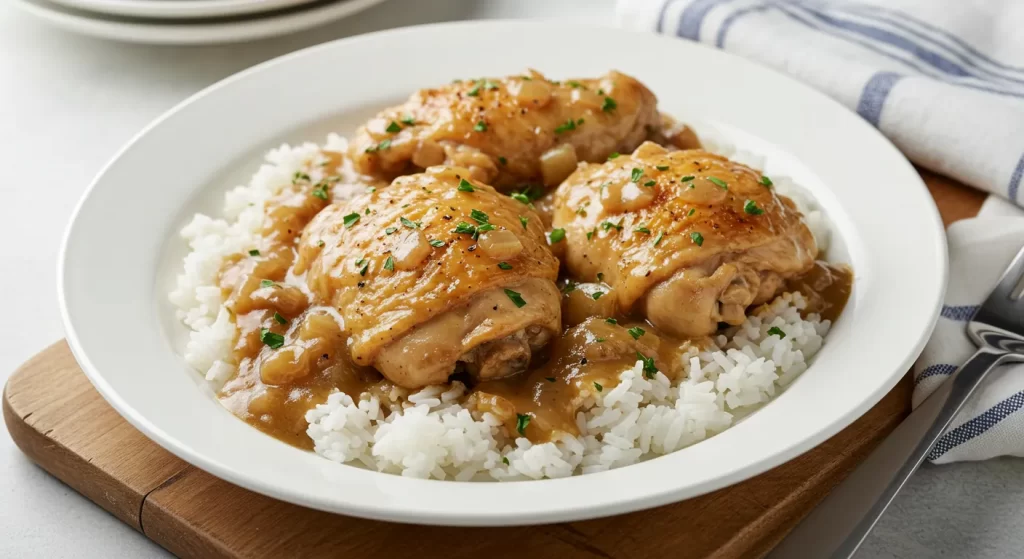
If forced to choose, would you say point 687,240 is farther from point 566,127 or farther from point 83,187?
point 83,187

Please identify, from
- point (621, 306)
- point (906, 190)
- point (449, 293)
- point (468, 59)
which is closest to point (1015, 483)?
point (906, 190)

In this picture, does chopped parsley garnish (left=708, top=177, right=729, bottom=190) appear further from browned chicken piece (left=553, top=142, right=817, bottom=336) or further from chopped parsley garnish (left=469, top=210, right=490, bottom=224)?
chopped parsley garnish (left=469, top=210, right=490, bottom=224)

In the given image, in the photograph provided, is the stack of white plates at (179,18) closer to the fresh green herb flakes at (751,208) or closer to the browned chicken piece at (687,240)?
the browned chicken piece at (687,240)

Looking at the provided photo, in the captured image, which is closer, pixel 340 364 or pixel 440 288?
pixel 440 288

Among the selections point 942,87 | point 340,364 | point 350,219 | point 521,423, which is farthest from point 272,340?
point 942,87

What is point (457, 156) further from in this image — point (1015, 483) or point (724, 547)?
point (1015, 483)

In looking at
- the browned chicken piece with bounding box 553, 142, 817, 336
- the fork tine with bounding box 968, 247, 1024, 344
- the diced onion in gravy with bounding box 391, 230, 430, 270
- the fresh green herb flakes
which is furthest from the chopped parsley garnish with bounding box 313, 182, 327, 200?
the fork tine with bounding box 968, 247, 1024, 344

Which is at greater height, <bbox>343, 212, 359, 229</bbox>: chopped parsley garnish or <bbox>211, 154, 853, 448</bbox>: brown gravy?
<bbox>343, 212, 359, 229</bbox>: chopped parsley garnish
